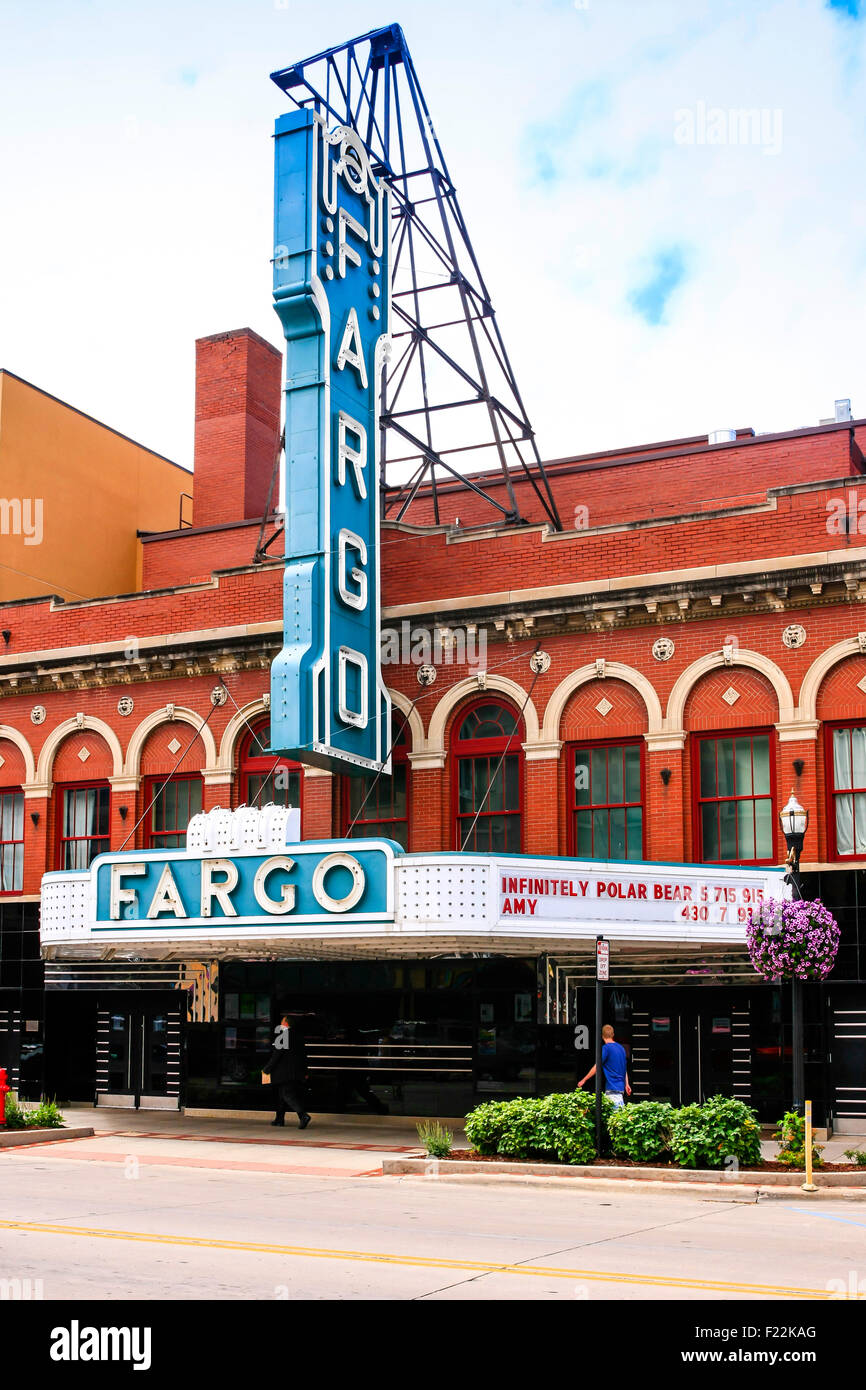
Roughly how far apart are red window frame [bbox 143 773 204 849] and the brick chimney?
10.5 metres

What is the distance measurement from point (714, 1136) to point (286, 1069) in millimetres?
9577

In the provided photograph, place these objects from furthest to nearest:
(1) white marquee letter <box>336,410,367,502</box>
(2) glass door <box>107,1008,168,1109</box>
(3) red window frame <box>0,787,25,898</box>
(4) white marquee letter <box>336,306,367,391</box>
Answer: (3) red window frame <box>0,787,25,898</box>, (2) glass door <box>107,1008,168,1109</box>, (4) white marquee letter <box>336,306,367,391</box>, (1) white marquee letter <box>336,410,367,502</box>

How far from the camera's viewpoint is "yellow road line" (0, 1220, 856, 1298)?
1059cm

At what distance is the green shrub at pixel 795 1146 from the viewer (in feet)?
59.3

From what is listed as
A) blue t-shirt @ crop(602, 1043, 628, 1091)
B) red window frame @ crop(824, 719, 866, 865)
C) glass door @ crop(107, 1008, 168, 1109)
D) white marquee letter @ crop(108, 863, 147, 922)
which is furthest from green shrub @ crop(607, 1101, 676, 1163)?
glass door @ crop(107, 1008, 168, 1109)

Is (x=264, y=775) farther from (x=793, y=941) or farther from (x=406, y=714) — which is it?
(x=793, y=941)

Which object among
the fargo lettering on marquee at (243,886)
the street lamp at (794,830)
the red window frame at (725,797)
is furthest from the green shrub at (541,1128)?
the red window frame at (725,797)

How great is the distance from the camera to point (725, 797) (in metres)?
24.8

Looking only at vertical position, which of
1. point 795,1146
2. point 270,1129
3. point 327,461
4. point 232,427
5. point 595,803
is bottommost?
point 270,1129

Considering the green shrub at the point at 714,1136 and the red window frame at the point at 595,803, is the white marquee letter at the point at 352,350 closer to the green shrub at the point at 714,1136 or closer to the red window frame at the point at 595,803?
the red window frame at the point at 595,803

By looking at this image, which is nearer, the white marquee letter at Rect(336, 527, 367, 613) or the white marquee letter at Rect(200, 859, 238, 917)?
the white marquee letter at Rect(200, 859, 238, 917)

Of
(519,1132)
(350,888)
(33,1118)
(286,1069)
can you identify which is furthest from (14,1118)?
(519,1132)

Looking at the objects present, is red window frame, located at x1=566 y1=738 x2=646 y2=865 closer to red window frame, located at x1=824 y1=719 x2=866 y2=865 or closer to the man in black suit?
red window frame, located at x1=824 y1=719 x2=866 y2=865
